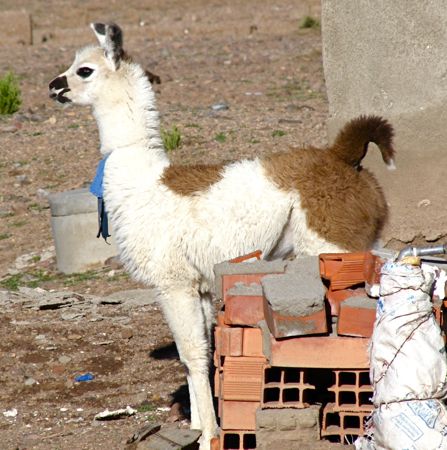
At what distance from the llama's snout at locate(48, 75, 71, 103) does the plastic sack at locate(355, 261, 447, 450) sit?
2738mm

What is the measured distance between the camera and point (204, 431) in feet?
19.5

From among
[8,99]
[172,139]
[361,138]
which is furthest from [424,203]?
[8,99]

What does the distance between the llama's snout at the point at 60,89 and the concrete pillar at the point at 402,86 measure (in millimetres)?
2184

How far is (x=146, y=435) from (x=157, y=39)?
18.4 metres

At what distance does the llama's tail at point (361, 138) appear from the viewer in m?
5.96

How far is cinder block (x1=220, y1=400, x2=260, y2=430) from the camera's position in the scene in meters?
5.26

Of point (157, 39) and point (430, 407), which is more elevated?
point (157, 39)

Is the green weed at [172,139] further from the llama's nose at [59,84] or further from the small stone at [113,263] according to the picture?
the llama's nose at [59,84]

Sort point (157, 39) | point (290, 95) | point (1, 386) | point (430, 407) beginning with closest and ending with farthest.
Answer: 1. point (430, 407)
2. point (1, 386)
3. point (290, 95)
4. point (157, 39)

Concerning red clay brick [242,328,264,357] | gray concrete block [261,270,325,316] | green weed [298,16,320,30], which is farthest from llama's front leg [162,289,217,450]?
green weed [298,16,320,30]

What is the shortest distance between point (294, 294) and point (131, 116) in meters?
2.04

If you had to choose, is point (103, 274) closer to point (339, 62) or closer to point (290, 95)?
point (339, 62)

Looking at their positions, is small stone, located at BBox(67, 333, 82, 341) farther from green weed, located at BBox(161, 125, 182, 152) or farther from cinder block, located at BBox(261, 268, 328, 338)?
green weed, located at BBox(161, 125, 182, 152)

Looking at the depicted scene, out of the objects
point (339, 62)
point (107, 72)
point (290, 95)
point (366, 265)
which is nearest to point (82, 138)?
point (290, 95)
